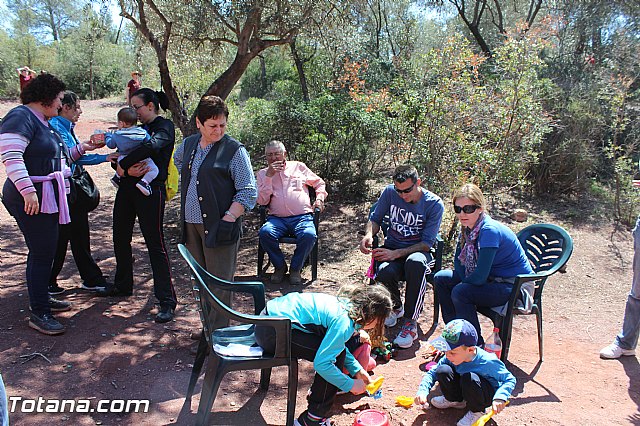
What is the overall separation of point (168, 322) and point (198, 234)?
3.36 ft

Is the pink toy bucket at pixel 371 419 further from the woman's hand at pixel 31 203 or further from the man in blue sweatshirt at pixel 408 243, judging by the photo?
the woman's hand at pixel 31 203

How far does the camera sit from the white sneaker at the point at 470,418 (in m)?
2.85

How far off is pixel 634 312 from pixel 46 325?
4.38 metres

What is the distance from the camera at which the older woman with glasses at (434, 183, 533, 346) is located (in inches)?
137

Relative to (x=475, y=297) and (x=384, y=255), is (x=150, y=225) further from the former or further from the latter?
(x=475, y=297)

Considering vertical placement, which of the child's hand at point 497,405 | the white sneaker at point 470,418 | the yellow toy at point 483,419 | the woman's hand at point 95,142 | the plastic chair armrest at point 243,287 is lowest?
the white sneaker at point 470,418

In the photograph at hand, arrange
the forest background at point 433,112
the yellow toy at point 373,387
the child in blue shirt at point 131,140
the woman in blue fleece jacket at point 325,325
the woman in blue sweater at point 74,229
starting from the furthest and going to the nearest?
1. the forest background at point 433,112
2. the woman in blue sweater at point 74,229
3. the child in blue shirt at point 131,140
4. the yellow toy at point 373,387
5. the woman in blue fleece jacket at point 325,325

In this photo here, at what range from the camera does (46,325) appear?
12.2ft

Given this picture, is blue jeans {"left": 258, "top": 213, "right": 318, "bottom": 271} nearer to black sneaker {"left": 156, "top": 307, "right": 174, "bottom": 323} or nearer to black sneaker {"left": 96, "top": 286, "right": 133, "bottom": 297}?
black sneaker {"left": 156, "top": 307, "right": 174, "bottom": 323}

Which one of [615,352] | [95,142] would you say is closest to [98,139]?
[95,142]

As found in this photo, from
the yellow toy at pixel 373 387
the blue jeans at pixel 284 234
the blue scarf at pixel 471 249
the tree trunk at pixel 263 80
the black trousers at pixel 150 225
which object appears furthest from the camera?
the tree trunk at pixel 263 80

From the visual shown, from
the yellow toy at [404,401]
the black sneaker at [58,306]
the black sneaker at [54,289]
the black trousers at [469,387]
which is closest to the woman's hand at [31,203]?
the black sneaker at [58,306]

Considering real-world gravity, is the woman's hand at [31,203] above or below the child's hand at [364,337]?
above

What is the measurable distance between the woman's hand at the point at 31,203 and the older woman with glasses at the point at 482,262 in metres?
2.87
